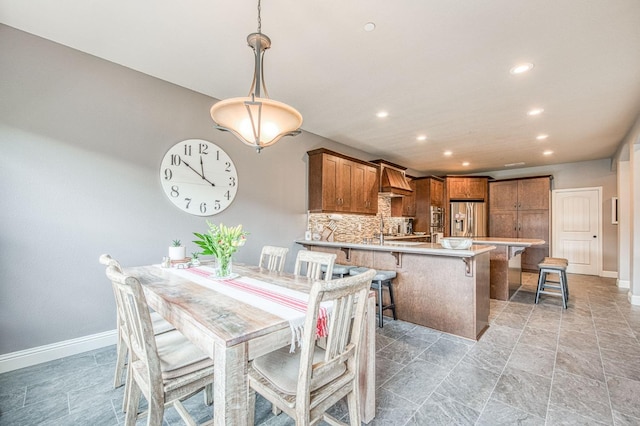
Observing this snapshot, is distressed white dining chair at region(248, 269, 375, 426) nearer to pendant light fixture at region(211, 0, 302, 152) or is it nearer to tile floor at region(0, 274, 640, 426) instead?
tile floor at region(0, 274, 640, 426)

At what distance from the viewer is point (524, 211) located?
7.22m

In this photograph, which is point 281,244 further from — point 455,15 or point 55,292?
point 455,15

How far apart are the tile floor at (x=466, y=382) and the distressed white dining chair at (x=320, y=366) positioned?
0.59 metres

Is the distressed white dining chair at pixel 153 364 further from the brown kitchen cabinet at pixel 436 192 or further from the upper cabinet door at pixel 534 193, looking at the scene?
the upper cabinet door at pixel 534 193

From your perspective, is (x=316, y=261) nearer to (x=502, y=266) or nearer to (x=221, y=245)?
(x=221, y=245)

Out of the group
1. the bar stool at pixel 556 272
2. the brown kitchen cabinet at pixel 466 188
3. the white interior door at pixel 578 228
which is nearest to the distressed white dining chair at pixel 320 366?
the bar stool at pixel 556 272

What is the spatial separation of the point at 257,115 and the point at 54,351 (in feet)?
9.00

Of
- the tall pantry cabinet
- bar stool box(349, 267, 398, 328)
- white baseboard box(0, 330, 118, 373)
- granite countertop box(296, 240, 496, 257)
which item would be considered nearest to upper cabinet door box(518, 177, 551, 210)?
Result: the tall pantry cabinet

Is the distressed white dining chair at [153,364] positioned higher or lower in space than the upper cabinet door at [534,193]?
lower

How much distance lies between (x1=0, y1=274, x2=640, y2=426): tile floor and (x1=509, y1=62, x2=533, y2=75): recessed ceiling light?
108 inches

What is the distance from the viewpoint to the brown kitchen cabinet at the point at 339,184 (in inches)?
179

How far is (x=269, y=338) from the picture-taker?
4.00 feet

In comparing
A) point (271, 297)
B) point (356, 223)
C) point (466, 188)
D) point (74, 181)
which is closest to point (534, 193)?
point (466, 188)

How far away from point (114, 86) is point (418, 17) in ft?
9.42
